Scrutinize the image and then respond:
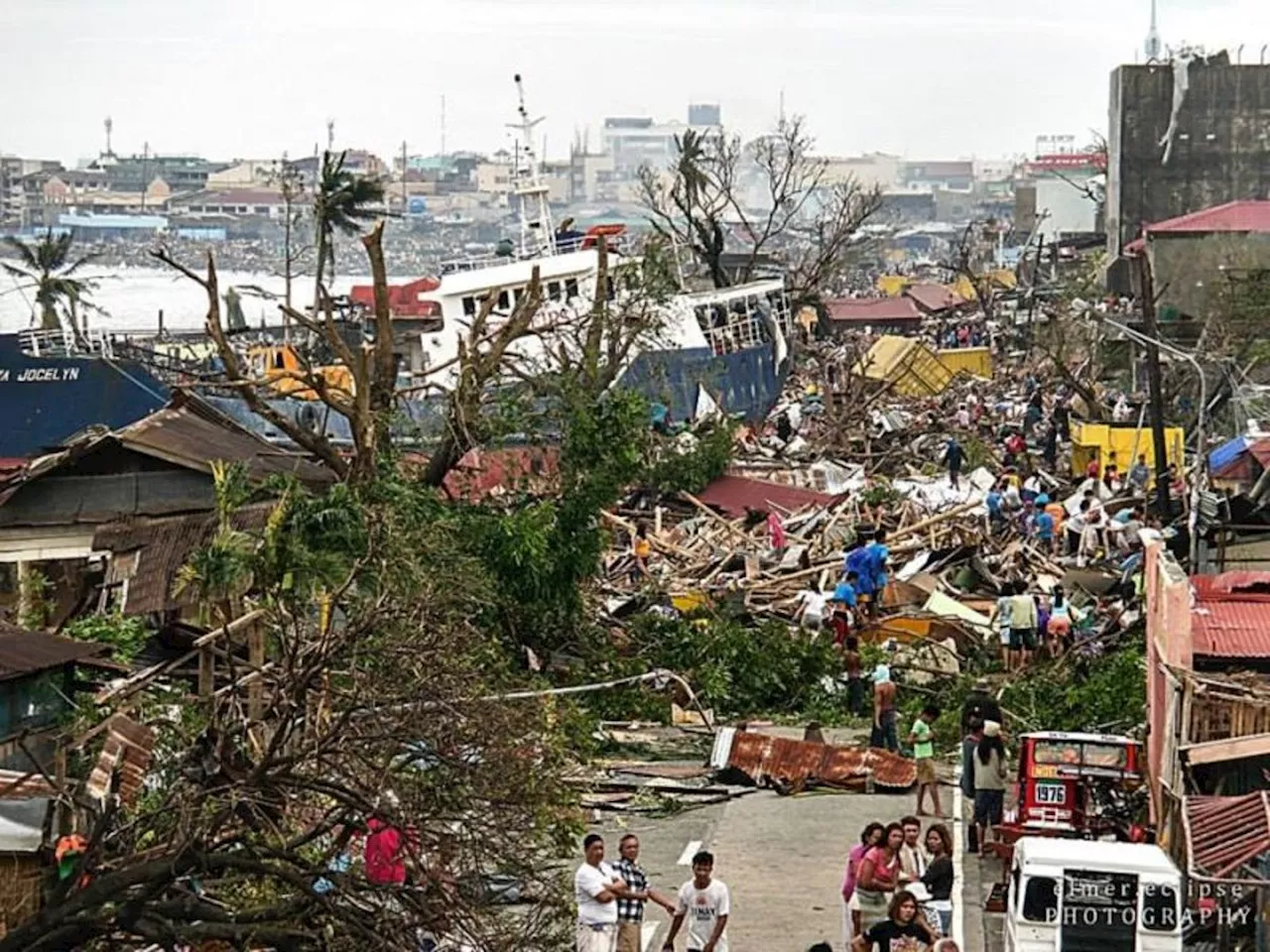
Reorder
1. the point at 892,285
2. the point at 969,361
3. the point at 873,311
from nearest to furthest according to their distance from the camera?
the point at 969,361
the point at 873,311
the point at 892,285

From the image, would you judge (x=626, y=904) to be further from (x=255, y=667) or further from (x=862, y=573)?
(x=862, y=573)

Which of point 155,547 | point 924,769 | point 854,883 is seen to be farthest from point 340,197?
point 854,883

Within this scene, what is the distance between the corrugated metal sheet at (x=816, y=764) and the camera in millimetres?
20484

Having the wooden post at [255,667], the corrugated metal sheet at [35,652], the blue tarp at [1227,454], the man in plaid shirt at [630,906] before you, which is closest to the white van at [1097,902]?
the man in plaid shirt at [630,906]

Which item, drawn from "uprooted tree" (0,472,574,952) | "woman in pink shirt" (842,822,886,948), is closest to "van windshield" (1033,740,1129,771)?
"woman in pink shirt" (842,822,886,948)

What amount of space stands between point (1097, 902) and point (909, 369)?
4799cm

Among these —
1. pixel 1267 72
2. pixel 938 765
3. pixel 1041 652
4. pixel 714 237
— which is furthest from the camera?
pixel 1267 72

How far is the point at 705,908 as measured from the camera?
1435 centimetres

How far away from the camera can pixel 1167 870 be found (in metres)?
14.0

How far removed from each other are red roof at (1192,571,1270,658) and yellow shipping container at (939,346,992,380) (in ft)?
146

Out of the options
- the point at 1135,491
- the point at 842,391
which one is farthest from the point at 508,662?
the point at 842,391

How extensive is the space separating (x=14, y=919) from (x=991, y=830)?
7.65m

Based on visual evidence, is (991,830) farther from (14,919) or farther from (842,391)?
(842,391)

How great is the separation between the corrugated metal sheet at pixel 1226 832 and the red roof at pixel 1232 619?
107 inches
